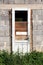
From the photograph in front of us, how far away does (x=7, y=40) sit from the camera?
37.9 feet

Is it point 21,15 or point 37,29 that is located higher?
point 21,15

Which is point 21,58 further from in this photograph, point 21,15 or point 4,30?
point 21,15

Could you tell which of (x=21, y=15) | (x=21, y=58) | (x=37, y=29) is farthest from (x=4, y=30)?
(x=21, y=58)

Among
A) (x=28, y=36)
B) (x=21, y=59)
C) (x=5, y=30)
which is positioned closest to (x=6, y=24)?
(x=5, y=30)

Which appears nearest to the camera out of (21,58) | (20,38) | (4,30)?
(21,58)

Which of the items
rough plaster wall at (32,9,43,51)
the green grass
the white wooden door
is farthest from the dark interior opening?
the green grass

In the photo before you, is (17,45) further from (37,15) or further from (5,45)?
(37,15)

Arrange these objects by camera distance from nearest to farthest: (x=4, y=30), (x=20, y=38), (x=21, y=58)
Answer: (x=21, y=58) < (x=4, y=30) < (x=20, y=38)

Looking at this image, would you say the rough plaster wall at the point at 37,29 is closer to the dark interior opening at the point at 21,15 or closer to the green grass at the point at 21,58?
the dark interior opening at the point at 21,15

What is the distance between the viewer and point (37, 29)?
11.6m

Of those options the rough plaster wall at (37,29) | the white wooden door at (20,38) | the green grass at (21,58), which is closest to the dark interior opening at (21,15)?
the white wooden door at (20,38)

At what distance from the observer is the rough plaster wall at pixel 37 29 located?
11.6 m

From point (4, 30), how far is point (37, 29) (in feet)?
4.05

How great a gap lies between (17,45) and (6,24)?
0.88 metres
